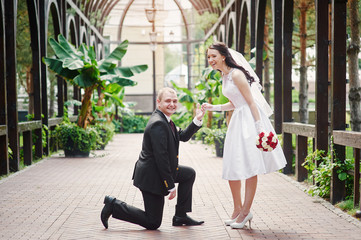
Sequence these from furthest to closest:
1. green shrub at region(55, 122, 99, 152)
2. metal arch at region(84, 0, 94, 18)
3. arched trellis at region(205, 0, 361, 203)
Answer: metal arch at region(84, 0, 94, 18)
green shrub at region(55, 122, 99, 152)
arched trellis at region(205, 0, 361, 203)

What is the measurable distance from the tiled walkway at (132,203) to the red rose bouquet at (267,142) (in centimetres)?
76

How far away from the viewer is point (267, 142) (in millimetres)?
4555

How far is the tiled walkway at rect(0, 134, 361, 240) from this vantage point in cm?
476

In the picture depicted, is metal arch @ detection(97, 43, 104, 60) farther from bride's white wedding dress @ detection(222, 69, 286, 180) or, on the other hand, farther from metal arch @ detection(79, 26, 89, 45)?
bride's white wedding dress @ detection(222, 69, 286, 180)

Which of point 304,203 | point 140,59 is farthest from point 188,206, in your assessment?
point 140,59

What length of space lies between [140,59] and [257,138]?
29067mm

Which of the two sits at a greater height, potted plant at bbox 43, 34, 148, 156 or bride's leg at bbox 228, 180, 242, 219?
potted plant at bbox 43, 34, 148, 156

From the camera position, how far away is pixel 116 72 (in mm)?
12938

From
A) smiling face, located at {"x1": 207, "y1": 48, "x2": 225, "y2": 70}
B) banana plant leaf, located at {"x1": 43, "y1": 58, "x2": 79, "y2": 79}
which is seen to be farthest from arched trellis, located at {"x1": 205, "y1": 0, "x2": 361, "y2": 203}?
banana plant leaf, located at {"x1": 43, "y1": 58, "x2": 79, "y2": 79}

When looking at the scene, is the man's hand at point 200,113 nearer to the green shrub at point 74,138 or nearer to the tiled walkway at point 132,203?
the tiled walkway at point 132,203

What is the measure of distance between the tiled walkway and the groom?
16 centimetres

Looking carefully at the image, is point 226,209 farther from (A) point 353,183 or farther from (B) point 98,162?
(B) point 98,162

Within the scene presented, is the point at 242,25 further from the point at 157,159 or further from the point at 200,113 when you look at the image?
the point at 157,159

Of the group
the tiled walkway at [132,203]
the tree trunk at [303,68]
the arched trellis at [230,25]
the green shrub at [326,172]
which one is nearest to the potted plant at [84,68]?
the tiled walkway at [132,203]
